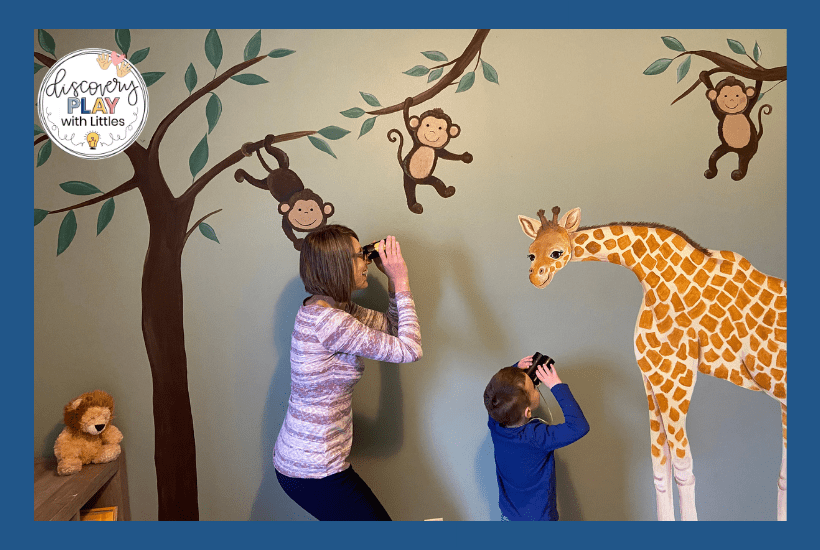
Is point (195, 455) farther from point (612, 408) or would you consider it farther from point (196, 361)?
point (612, 408)

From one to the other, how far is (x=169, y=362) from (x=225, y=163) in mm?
834

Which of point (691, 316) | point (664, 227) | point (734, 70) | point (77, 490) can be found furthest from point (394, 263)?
point (734, 70)

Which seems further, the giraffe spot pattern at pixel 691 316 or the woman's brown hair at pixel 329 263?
the giraffe spot pattern at pixel 691 316

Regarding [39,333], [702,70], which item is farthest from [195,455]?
[702,70]

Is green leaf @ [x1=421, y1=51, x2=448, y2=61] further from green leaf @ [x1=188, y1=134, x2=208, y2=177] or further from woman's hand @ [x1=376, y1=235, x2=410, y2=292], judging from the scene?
green leaf @ [x1=188, y1=134, x2=208, y2=177]

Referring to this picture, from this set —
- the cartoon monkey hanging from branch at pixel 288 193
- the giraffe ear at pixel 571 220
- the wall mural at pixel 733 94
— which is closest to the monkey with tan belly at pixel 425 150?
the cartoon monkey hanging from branch at pixel 288 193

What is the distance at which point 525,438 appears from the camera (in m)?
2.01

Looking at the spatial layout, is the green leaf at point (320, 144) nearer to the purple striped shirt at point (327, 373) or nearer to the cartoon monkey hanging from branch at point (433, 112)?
the cartoon monkey hanging from branch at point (433, 112)

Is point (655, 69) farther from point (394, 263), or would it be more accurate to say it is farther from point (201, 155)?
point (201, 155)

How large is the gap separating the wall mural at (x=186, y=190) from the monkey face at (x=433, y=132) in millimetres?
35

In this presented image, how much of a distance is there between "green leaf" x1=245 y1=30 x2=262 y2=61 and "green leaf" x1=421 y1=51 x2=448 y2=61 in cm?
65

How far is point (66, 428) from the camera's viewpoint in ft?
7.45

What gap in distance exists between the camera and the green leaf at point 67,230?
7.60 ft

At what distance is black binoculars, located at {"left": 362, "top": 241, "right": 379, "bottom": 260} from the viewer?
2.18 meters
